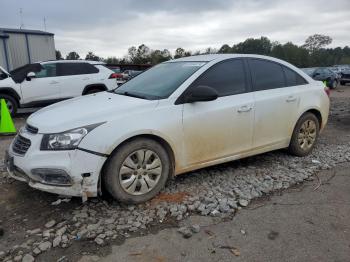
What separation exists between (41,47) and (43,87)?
1179 cm

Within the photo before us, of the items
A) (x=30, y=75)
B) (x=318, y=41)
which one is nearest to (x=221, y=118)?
(x=30, y=75)

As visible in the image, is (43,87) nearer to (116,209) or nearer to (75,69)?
(75,69)

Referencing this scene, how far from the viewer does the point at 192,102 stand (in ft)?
13.5

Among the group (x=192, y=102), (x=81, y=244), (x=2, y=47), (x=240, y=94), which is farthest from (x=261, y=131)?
(x=2, y=47)

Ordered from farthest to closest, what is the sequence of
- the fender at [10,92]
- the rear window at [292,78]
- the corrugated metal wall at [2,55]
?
1. the corrugated metal wall at [2,55]
2. the fender at [10,92]
3. the rear window at [292,78]

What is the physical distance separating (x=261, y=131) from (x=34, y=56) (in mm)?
19182

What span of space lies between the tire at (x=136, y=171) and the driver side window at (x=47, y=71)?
8.18 meters

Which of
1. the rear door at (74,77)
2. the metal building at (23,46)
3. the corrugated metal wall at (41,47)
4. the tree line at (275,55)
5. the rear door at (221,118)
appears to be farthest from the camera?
the tree line at (275,55)

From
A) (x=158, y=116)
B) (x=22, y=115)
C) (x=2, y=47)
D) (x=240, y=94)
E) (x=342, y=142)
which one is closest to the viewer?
(x=158, y=116)

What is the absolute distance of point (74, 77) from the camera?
11.2 m

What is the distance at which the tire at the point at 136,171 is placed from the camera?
11.8 ft

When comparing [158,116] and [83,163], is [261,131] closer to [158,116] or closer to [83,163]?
[158,116]

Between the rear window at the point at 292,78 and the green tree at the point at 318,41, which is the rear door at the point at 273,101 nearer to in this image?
the rear window at the point at 292,78

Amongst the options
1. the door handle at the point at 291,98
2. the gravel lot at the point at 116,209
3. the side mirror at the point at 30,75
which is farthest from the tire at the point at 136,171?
the side mirror at the point at 30,75
